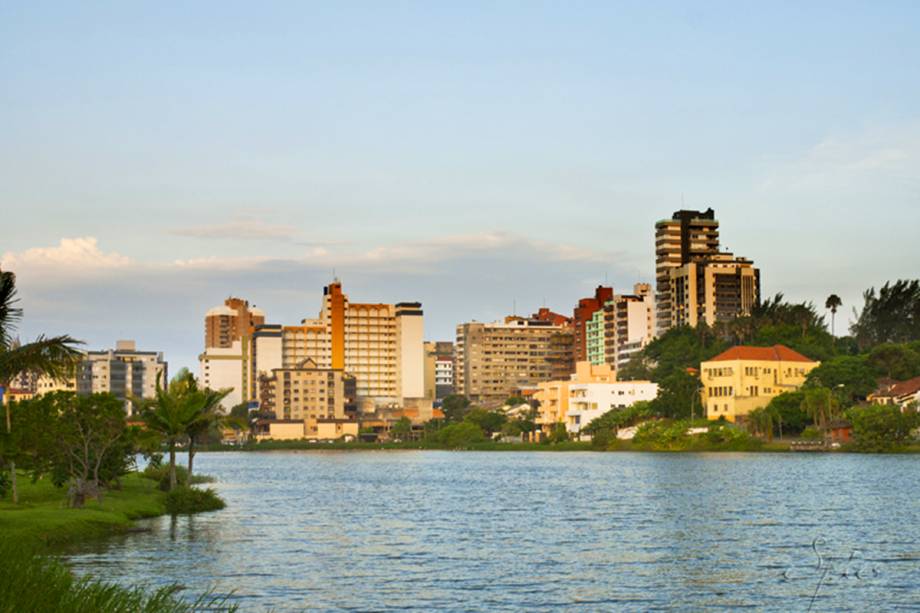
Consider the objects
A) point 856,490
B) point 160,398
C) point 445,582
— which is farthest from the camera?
point 856,490

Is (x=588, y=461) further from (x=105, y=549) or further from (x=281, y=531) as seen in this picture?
(x=105, y=549)

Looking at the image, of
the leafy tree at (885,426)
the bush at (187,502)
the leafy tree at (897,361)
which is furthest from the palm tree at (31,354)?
the leafy tree at (897,361)

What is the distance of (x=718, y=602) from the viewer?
40438 mm

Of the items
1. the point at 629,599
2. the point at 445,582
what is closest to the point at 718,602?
the point at 629,599

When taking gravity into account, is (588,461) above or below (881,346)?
below

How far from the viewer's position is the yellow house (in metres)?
192

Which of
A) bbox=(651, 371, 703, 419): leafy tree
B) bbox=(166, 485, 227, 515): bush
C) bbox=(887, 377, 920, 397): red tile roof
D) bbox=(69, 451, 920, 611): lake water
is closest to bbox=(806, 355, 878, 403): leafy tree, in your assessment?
bbox=(887, 377, 920, 397): red tile roof

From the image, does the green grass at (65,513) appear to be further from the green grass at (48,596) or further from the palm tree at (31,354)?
the green grass at (48,596)

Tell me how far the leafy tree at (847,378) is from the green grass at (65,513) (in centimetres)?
11993

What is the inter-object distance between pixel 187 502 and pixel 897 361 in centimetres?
13512

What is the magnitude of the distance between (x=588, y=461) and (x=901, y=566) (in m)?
115

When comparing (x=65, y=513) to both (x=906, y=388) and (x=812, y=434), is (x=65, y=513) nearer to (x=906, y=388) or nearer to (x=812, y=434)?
(x=812, y=434)

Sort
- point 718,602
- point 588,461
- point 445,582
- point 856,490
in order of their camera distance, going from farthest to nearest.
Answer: point 588,461, point 856,490, point 445,582, point 718,602

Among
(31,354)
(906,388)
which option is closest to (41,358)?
(31,354)
